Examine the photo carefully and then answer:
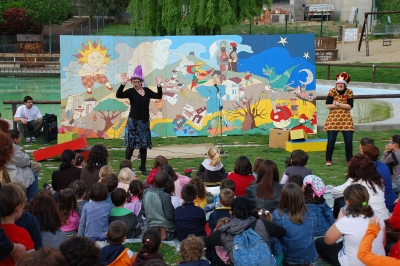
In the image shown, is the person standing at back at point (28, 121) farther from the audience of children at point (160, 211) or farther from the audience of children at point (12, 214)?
the audience of children at point (12, 214)

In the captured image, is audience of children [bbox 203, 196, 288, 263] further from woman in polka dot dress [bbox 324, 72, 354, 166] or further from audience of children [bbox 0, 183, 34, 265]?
woman in polka dot dress [bbox 324, 72, 354, 166]

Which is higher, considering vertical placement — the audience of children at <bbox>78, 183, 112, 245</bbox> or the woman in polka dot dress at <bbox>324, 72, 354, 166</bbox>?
the woman in polka dot dress at <bbox>324, 72, 354, 166</bbox>

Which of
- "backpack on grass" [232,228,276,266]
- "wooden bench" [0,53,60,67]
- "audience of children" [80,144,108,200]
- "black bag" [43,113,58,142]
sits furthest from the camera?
"wooden bench" [0,53,60,67]

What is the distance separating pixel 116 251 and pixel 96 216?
1150mm

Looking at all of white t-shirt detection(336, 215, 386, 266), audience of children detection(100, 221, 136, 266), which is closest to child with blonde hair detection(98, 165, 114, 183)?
audience of children detection(100, 221, 136, 266)

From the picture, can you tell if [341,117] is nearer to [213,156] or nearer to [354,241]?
[213,156]

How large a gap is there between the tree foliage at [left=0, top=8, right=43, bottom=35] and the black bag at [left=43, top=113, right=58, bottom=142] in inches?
1258

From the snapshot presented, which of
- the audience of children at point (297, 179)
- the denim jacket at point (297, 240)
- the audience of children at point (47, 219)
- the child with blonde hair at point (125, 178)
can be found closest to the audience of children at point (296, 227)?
the denim jacket at point (297, 240)

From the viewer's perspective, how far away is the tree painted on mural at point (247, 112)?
43.7 feet

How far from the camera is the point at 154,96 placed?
32.2 feet

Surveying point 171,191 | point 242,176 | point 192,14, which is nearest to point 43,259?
point 171,191

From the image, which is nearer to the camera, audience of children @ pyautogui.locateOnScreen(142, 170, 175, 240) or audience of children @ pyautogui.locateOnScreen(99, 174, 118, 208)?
audience of children @ pyautogui.locateOnScreen(142, 170, 175, 240)

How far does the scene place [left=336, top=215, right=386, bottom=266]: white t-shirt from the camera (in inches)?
205

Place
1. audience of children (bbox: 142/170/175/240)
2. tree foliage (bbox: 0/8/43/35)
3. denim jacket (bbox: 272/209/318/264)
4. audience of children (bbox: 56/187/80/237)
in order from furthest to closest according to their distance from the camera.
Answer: tree foliage (bbox: 0/8/43/35) < audience of children (bbox: 142/170/175/240) < audience of children (bbox: 56/187/80/237) < denim jacket (bbox: 272/209/318/264)
